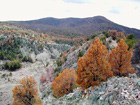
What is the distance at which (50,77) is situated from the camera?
13600 centimetres

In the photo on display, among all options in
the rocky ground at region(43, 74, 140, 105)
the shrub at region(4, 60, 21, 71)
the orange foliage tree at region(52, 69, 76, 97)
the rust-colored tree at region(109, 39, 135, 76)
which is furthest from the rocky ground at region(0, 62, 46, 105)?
the rocky ground at region(43, 74, 140, 105)

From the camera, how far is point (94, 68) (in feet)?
200

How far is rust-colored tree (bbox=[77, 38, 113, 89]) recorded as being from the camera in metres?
60.4

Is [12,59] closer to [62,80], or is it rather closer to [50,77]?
[50,77]

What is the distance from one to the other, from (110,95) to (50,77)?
283 ft

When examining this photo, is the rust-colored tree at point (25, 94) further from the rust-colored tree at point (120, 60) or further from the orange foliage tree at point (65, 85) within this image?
the rust-colored tree at point (120, 60)

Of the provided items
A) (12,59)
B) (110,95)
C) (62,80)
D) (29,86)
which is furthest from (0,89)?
(110,95)

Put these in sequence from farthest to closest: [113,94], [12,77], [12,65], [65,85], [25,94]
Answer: [12,65], [12,77], [25,94], [65,85], [113,94]

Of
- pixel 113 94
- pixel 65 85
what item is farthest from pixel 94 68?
pixel 65 85

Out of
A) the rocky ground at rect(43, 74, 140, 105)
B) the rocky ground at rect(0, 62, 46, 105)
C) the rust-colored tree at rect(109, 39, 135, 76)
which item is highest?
the rust-colored tree at rect(109, 39, 135, 76)

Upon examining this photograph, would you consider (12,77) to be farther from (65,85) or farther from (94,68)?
(94,68)

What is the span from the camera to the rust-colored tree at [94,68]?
60.4 m

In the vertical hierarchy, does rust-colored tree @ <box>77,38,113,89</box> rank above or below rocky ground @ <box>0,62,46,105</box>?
above

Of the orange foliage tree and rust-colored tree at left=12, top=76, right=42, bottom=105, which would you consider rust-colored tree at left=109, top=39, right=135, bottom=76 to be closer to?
the orange foliage tree
